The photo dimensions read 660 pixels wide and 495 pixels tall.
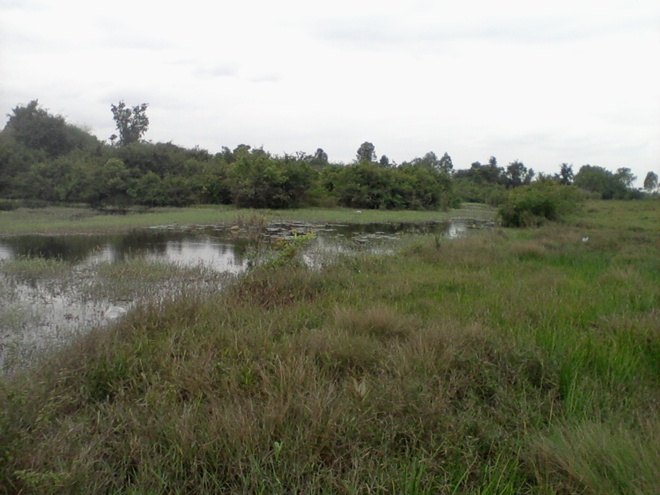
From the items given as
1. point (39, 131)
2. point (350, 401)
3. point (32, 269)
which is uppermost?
point (39, 131)

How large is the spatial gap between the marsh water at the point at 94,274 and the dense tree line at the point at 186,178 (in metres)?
14.8

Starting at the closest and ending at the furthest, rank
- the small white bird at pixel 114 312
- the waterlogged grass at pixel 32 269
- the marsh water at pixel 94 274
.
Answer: the marsh water at pixel 94 274
the small white bird at pixel 114 312
the waterlogged grass at pixel 32 269

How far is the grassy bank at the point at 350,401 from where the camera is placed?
2.60m

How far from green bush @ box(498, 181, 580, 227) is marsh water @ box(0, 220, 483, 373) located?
8.70m

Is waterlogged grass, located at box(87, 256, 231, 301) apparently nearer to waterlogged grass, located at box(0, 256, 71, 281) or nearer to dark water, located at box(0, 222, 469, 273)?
waterlogged grass, located at box(0, 256, 71, 281)

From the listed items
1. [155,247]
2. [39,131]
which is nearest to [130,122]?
[39,131]

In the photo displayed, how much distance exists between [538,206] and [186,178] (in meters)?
22.6

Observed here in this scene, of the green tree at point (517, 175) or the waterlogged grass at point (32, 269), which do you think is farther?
the green tree at point (517, 175)

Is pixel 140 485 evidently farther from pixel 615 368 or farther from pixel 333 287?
pixel 333 287

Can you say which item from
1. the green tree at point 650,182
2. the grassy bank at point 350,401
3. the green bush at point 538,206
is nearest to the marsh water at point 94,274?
the grassy bank at point 350,401

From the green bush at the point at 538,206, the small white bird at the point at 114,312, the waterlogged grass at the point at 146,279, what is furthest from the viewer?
the green bush at the point at 538,206

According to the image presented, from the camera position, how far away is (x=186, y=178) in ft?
111

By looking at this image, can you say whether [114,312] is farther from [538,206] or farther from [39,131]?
[39,131]

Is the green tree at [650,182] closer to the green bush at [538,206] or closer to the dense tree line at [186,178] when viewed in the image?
the dense tree line at [186,178]
